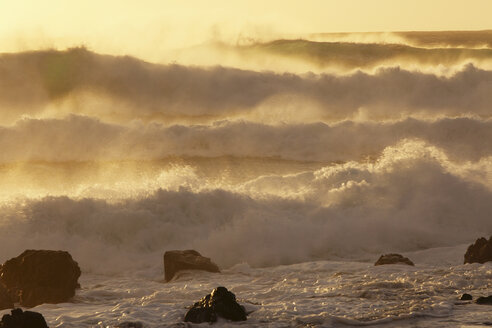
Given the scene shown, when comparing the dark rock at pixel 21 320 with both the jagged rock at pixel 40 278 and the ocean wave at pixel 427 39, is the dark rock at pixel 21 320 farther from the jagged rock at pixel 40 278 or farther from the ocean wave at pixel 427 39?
A: the ocean wave at pixel 427 39

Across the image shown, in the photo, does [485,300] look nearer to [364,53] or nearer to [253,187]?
[253,187]

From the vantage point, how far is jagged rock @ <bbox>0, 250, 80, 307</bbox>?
10109 millimetres

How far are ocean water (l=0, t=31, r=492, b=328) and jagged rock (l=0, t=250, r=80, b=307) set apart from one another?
0.87ft

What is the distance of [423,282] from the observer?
1022 centimetres

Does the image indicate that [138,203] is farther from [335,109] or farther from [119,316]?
[335,109]

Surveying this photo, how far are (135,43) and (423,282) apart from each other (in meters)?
35.0

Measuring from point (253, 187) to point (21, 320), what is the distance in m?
10.1

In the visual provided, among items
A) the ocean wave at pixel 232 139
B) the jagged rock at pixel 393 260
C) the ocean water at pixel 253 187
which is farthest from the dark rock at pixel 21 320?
the ocean wave at pixel 232 139

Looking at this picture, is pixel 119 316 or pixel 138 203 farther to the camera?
pixel 138 203

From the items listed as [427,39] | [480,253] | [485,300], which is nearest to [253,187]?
[480,253]

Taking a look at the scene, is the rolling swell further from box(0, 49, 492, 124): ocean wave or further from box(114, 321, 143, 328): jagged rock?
box(114, 321, 143, 328): jagged rock

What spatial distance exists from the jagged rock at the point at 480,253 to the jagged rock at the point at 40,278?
212 inches

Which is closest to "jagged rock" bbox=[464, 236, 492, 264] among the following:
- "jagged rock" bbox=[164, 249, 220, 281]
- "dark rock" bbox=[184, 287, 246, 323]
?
"jagged rock" bbox=[164, 249, 220, 281]

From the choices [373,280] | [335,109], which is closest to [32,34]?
[335,109]
